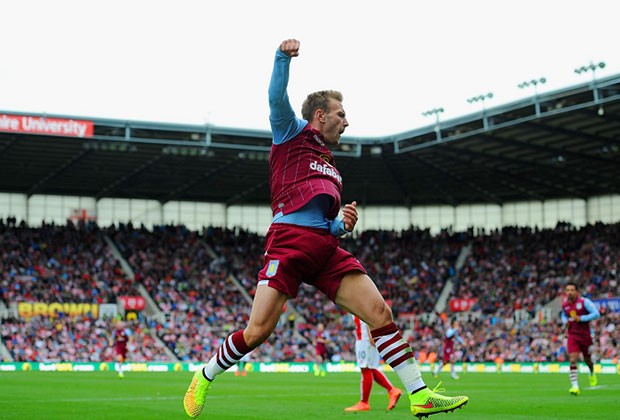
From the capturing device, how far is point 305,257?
739 centimetres

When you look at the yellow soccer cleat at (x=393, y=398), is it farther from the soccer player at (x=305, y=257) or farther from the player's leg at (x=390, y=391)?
the soccer player at (x=305, y=257)

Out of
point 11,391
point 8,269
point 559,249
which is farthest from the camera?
point 559,249

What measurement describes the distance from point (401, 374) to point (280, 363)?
38.6 m

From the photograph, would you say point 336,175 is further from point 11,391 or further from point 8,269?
point 8,269

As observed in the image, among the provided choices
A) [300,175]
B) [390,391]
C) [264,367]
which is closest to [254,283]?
[264,367]

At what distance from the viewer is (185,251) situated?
56438 millimetres

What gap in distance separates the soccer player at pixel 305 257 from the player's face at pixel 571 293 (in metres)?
11.6

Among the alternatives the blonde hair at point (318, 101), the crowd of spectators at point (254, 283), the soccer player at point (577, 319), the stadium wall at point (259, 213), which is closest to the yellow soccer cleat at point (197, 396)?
the blonde hair at point (318, 101)

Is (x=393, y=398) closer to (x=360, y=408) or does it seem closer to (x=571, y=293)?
(x=360, y=408)

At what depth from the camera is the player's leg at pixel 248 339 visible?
24.1ft

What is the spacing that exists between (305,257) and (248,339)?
88cm

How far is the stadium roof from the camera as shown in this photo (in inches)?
1615

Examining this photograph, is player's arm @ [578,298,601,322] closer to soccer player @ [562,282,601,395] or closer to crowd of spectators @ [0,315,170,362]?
soccer player @ [562,282,601,395]

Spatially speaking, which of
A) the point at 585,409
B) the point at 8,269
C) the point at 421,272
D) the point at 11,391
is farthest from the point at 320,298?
the point at 585,409
